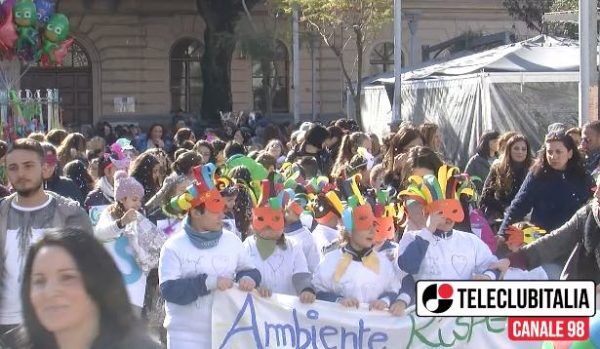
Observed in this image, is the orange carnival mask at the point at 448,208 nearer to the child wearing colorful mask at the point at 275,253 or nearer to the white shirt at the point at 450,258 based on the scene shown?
the white shirt at the point at 450,258

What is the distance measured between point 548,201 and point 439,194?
6.69 ft

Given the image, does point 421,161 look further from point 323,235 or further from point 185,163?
point 185,163

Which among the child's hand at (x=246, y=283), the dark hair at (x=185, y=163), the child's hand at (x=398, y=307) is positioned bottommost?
the child's hand at (x=398, y=307)

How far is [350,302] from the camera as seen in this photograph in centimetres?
678

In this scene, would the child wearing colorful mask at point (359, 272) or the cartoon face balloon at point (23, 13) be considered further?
the cartoon face balloon at point (23, 13)

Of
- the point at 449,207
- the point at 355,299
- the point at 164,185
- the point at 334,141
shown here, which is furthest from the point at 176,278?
the point at 334,141

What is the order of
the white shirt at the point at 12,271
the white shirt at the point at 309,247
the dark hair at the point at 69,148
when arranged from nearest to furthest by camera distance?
1. the white shirt at the point at 12,271
2. the white shirt at the point at 309,247
3. the dark hair at the point at 69,148

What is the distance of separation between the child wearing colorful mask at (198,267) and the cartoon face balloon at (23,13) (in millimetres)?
12747

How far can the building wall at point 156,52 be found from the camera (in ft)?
129

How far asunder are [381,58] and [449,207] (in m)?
34.0

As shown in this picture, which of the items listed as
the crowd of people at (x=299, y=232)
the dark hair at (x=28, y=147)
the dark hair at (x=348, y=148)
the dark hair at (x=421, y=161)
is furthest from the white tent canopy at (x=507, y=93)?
the dark hair at (x=28, y=147)

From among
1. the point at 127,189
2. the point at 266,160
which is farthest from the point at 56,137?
the point at 127,189

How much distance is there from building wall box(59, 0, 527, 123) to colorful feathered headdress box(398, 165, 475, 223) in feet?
106

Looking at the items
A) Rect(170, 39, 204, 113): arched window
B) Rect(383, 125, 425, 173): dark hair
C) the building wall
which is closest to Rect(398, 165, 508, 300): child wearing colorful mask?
Rect(383, 125, 425, 173): dark hair
